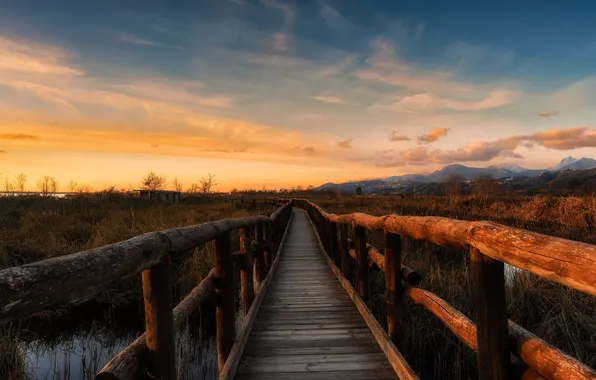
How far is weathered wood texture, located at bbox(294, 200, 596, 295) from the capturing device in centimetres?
126

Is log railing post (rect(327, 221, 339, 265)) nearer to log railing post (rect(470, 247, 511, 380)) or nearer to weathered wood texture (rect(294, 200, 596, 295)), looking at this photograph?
weathered wood texture (rect(294, 200, 596, 295))

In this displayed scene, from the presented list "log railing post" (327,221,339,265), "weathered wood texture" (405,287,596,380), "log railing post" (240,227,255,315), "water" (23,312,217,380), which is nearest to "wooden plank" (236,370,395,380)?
"weathered wood texture" (405,287,596,380)

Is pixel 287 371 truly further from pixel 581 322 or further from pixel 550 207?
pixel 550 207

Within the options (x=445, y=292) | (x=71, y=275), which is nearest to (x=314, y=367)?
(x=71, y=275)

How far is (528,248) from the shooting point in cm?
152

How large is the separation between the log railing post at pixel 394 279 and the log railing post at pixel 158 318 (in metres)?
2.14

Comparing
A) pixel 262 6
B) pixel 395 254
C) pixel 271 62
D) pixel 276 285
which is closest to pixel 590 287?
pixel 395 254

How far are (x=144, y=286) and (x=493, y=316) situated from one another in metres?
1.76

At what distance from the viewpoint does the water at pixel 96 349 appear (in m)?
5.43

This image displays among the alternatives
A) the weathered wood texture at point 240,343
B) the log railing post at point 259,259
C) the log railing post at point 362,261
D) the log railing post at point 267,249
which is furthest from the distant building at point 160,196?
the log railing post at point 362,261

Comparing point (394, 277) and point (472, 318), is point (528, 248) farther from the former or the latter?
point (472, 318)

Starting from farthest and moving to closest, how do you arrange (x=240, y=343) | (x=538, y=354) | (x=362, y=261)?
(x=362, y=261)
(x=240, y=343)
(x=538, y=354)

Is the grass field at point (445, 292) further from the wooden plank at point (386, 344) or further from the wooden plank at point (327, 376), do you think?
the wooden plank at point (327, 376)

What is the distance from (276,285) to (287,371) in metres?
3.44
